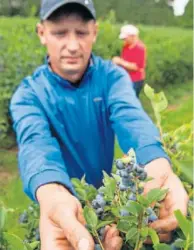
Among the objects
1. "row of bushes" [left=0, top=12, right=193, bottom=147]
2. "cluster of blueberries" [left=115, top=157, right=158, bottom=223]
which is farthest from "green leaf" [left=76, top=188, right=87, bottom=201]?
"row of bushes" [left=0, top=12, right=193, bottom=147]

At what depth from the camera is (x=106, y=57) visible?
10055 millimetres

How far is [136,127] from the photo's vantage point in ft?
4.77

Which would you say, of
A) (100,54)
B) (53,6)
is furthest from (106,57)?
(53,6)

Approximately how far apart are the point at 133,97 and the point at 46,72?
293mm

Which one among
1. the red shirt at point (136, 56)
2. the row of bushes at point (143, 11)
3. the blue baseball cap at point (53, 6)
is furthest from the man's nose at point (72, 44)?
the row of bushes at point (143, 11)

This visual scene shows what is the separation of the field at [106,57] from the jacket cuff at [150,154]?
0.06 meters

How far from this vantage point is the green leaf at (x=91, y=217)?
3.05 ft

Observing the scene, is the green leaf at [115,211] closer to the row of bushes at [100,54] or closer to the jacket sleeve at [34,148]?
the jacket sleeve at [34,148]

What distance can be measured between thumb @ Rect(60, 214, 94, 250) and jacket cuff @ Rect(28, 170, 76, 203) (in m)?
0.22

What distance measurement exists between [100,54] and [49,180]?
29.2ft

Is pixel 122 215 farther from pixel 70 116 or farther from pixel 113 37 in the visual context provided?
pixel 113 37

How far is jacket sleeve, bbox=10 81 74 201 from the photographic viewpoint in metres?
1.21

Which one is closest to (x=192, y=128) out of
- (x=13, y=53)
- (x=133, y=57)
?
(x=133, y=57)

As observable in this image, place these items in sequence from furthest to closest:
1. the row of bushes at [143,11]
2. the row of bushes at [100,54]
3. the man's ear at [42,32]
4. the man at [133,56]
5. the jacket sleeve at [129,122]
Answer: the row of bushes at [143,11] → the man at [133,56] → the row of bushes at [100,54] → the man's ear at [42,32] → the jacket sleeve at [129,122]
